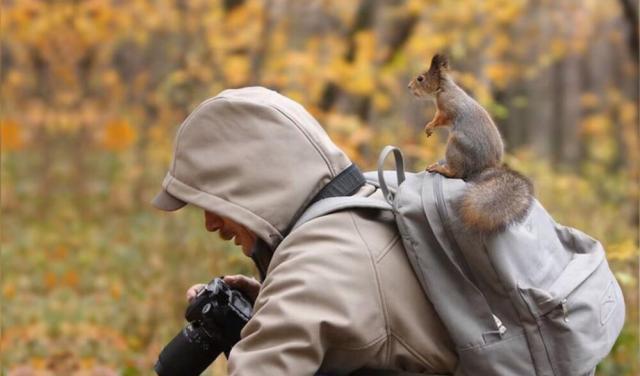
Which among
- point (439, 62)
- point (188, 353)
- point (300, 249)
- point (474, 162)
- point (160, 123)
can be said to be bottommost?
point (160, 123)

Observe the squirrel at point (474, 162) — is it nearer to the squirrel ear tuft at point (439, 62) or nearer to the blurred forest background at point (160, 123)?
the squirrel ear tuft at point (439, 62)

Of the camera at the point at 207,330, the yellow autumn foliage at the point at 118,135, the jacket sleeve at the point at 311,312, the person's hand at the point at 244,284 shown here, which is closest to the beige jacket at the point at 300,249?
the jacket sleeve at the point at 311,312

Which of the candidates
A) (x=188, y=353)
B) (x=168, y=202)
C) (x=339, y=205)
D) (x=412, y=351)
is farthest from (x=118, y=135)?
(x=412, y=351)

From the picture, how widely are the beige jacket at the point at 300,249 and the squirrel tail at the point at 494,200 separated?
0.21 m

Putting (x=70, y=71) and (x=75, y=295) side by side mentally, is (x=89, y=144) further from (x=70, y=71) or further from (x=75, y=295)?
(x=75, y=295)

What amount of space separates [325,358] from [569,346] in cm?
59

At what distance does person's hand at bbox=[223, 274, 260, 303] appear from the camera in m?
3.18

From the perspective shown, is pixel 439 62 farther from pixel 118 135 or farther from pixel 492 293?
pixel 118 135

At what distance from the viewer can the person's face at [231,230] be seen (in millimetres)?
2791

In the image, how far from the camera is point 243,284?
319 centimetres

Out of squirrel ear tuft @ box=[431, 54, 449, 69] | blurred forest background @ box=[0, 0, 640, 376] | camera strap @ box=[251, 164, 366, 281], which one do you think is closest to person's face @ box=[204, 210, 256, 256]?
camera strap @ box=[251, 164, 366, 281]

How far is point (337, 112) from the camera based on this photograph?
8.73 m

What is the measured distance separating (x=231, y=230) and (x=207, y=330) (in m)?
0.35

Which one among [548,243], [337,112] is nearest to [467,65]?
[337,112]
